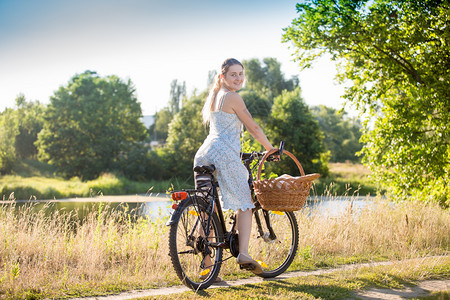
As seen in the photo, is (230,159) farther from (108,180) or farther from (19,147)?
(19,147)

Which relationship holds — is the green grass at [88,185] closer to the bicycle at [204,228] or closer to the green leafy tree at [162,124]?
the bicycle at [204,228]

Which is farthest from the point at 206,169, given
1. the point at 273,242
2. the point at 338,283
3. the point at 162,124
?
the point at 162,124

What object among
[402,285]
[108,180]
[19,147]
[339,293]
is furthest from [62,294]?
[19,147]

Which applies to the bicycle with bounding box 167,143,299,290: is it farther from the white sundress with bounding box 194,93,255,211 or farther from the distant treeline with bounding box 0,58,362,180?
the distant treeline with bounding box 0,58,362,180

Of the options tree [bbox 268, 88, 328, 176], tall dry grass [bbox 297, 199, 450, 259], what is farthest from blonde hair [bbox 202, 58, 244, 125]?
tree [bbox 268, 88, 328, 176]

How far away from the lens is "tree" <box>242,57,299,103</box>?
53.7 metres

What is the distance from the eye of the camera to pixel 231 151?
3887mm

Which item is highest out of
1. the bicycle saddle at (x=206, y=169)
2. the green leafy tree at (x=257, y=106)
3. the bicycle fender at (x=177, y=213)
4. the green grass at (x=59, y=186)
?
the green leafy tree at (x=257, y=106)

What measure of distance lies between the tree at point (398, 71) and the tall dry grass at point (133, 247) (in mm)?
1283

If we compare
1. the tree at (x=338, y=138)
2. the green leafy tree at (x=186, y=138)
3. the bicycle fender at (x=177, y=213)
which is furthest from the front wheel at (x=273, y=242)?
the tree at (x=338, y=138)

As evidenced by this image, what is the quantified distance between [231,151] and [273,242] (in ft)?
3.92

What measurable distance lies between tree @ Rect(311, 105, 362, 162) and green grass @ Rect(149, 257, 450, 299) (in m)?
45.6

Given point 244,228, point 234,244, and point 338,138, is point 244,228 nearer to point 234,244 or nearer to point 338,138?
point 234,244

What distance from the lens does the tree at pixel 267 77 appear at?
53688 mm
